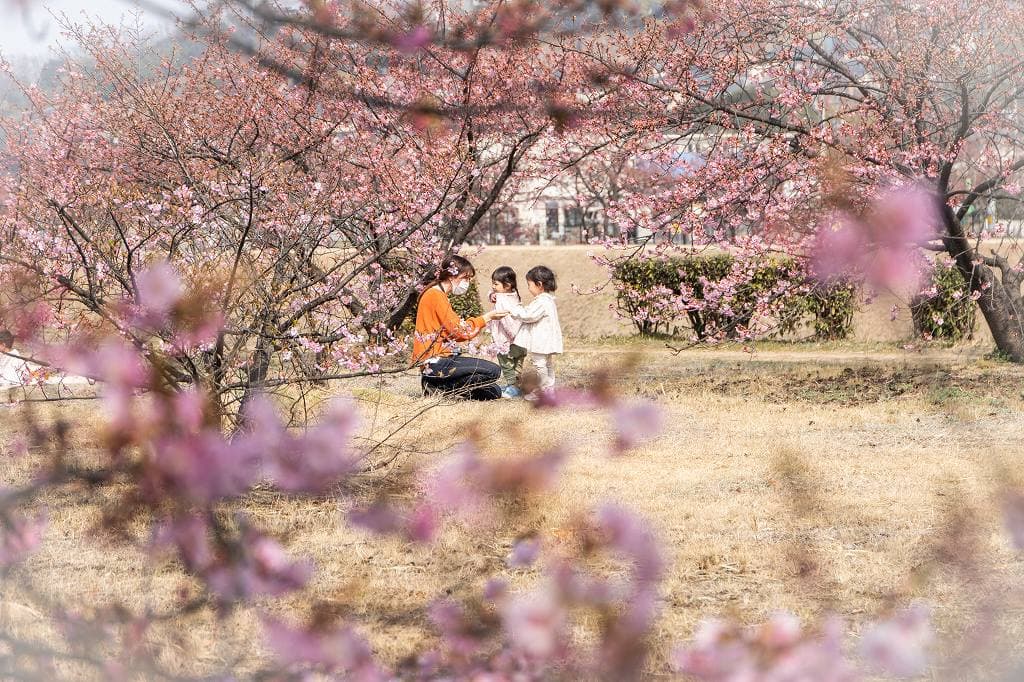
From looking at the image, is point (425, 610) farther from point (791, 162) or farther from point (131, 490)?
point (791, 162)

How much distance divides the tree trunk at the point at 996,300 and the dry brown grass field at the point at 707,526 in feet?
4.59

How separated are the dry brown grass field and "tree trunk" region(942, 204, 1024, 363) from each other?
140 centimetres

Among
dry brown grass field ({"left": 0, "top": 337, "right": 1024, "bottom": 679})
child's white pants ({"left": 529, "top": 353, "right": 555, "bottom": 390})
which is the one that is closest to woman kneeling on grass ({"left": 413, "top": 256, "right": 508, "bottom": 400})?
dry brown grass field ({"left": 0, "top": 337, "right": 1024, "bottom": 679})

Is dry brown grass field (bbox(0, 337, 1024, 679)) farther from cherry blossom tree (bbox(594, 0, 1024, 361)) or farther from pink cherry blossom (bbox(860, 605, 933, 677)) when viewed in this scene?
cherry blossom tree (bbox(594, 0, 1024, 361))

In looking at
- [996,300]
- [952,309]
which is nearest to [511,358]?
[996,300]

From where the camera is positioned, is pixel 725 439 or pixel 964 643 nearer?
pixel 964 643

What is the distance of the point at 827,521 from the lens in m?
3.98

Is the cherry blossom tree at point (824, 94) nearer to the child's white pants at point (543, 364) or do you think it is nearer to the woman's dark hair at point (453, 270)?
the child's white pants at point (543, 364)

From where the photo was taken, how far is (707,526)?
398cm

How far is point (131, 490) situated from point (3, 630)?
1501 mm

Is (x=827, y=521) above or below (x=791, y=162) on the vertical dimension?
below

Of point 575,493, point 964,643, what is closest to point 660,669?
point 964,643

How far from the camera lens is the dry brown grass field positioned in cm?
289

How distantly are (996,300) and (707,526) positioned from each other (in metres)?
6.08
